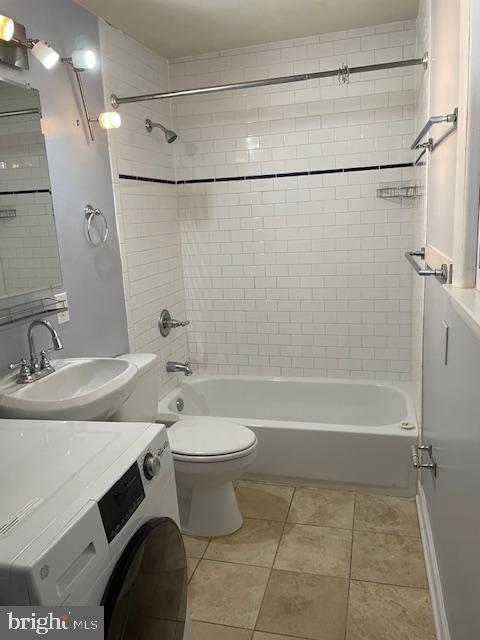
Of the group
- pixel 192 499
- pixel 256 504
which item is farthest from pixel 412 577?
pixel 192 499

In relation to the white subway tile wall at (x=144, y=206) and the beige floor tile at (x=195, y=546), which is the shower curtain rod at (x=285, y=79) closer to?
the white subway tile wall at (x=144, y=206)

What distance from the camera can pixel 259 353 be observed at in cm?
350

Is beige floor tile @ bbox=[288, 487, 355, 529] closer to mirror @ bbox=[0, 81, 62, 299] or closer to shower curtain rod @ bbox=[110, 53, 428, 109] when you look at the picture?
mirror @ bbox=[0, 81, 62, 299]

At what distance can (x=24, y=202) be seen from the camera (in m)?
2.02

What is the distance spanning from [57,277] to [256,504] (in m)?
1.54

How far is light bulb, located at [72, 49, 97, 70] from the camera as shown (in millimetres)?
2143

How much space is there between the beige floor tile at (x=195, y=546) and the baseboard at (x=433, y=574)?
0.99 metres

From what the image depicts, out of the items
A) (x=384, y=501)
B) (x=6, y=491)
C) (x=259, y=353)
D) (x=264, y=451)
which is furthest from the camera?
(x=259, y=353)

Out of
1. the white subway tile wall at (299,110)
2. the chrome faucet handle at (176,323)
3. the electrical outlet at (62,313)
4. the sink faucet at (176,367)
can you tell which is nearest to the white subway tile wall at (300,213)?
the white subway tile wall at (299,110)

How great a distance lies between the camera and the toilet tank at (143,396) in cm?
224

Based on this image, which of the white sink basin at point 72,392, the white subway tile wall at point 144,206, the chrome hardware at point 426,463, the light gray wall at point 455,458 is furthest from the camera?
the white subway tile wall at point 144,206

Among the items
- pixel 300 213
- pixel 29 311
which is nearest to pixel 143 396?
pixel 29 311

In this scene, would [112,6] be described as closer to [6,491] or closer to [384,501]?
[6,491]

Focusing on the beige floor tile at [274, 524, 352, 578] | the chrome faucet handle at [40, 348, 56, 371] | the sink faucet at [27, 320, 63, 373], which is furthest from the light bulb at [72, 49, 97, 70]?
the beige floor tile at [274, 524, 352, 578]
